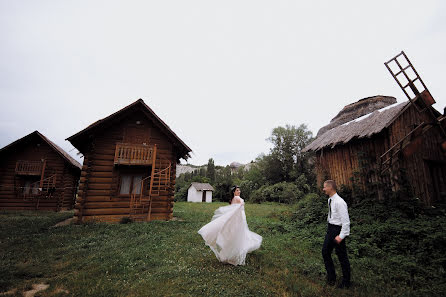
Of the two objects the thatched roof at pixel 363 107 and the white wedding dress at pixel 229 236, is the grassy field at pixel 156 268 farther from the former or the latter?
the thatched roof at pixel 363 107

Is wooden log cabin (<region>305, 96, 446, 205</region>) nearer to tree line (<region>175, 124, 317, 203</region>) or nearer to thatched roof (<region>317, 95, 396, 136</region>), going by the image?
thatched roof (<region>317, 95, 396, 136</region>)

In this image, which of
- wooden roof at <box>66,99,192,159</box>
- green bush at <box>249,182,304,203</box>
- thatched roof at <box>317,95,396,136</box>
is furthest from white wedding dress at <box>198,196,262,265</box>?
thatched roof at <box>317,95,396,136</box>

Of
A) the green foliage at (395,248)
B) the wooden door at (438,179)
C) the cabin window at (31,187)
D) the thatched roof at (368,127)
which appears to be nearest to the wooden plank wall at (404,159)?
the wooden door at (438,179)

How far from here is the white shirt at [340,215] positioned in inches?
164

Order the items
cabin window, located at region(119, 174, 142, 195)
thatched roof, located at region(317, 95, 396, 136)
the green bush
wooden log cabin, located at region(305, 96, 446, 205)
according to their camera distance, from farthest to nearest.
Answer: the green bush → thatched roof, located at region(317, 95, 396, 136) → cabin window, located at region(119, 174, 142, 195) → wooden log cabin, located at region(305, 96, 446, 205)

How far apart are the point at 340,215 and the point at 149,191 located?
11.5 metres

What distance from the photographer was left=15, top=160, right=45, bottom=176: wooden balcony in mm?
17359

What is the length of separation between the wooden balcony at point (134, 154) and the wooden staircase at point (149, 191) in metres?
0.48

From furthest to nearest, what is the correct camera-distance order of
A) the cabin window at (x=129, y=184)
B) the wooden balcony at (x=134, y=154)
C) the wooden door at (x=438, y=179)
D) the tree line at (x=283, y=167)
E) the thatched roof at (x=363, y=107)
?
the tree line at (x=283, y=167) → the thatched roof at (x=363, y=107) → the cabin window at (x=129, y=184) → the wooden balcony at (x=134, y=154) → the wooden door at (x=438, y=179)

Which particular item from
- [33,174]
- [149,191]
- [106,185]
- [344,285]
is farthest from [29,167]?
[344,285]

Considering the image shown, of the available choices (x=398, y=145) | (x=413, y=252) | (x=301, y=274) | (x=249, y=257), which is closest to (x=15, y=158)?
(x=249, y=257)

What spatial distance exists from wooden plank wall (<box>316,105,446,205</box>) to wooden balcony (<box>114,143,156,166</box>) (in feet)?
39.2

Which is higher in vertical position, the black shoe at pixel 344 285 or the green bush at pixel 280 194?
the green bush at pixel 280 194

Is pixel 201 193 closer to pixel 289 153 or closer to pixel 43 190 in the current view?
pixel 289 153
